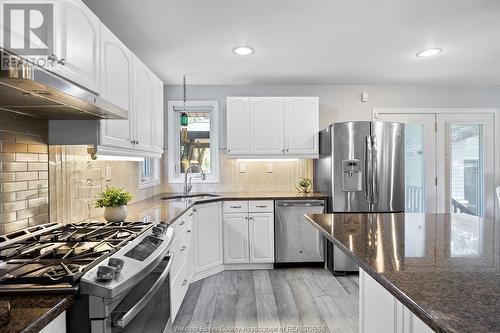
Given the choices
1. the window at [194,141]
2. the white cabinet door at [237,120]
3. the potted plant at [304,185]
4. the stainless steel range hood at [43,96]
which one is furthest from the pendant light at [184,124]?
the stainless steel range hood at [43,96]

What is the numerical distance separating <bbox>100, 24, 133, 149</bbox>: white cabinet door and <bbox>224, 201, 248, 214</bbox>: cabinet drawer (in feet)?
5.28

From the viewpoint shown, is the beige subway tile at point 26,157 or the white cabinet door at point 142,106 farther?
the white cabinet door at point 142,106

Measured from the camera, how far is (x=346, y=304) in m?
2.66

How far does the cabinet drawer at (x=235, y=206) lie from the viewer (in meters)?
3.53

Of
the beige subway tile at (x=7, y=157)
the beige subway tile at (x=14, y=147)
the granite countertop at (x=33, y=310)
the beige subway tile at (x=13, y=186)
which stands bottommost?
the granite countertop at (x=33, y=310)


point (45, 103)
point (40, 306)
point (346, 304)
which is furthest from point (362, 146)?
point (40, 306)

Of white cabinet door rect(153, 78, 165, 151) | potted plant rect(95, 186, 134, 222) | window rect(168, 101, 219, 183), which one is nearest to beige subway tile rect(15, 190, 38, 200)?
potted plant rect(95, 186, 134, 222)

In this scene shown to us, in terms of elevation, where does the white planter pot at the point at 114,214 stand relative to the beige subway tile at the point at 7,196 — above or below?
below

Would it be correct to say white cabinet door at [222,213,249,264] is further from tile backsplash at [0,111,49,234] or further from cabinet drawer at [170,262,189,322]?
tile backsplash at [0,111,49,234]

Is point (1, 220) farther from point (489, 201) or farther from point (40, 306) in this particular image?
point (489, 201)

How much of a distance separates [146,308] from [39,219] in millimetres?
893

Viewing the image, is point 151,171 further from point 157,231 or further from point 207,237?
point 157,231

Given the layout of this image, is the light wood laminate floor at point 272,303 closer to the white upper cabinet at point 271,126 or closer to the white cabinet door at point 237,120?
the white upper cabinet at point 271,126

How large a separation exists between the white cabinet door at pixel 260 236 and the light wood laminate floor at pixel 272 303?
0.19 meters
